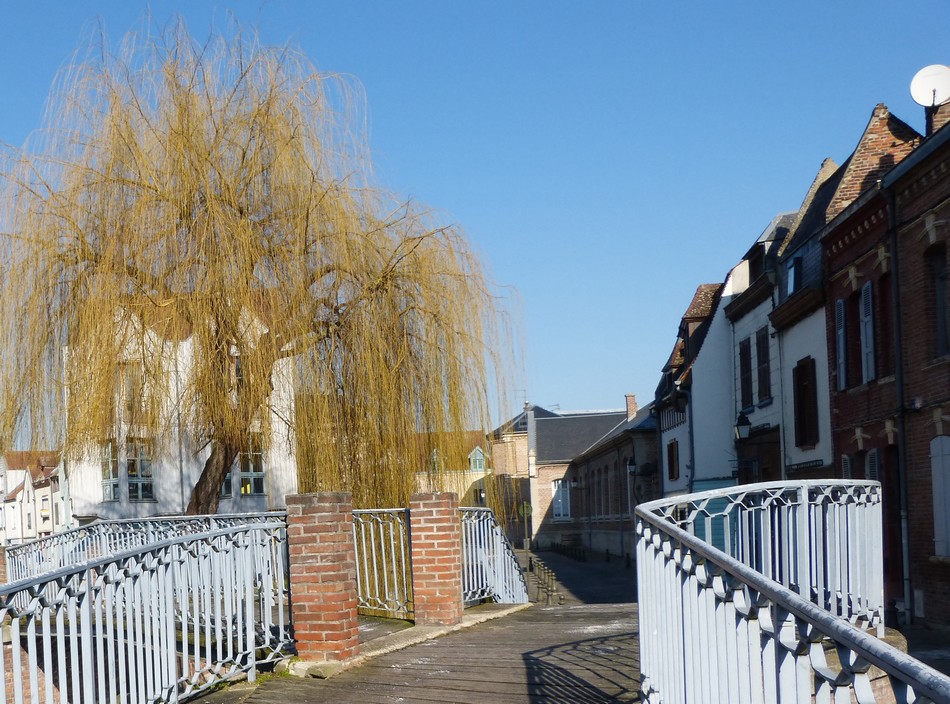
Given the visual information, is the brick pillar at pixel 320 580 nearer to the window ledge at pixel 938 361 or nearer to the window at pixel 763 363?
the window ledge at pixel 938 361

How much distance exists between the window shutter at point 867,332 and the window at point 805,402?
11.0ft

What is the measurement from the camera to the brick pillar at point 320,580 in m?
8.39

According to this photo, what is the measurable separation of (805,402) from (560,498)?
43.8 m

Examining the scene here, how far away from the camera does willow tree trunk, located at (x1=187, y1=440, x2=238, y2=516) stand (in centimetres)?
1581

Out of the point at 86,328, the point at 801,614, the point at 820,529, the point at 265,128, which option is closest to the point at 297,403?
the point at 86,328

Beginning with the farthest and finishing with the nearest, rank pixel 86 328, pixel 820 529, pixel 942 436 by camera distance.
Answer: pixel 942 436
pixel 86 328
pixel 820 529

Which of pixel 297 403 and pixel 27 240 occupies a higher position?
pixel 27 240

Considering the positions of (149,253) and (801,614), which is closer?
(801,614)

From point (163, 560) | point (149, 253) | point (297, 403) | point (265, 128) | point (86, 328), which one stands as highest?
point (265, 128)

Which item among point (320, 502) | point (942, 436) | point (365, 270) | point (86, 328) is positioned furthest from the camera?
point (942, 436)

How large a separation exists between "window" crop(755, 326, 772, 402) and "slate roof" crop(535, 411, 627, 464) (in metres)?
39.0

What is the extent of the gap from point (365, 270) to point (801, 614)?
1260 centimetres

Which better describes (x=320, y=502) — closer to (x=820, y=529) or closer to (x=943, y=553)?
(x=820, y=529)

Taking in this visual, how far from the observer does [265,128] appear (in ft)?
49.9
